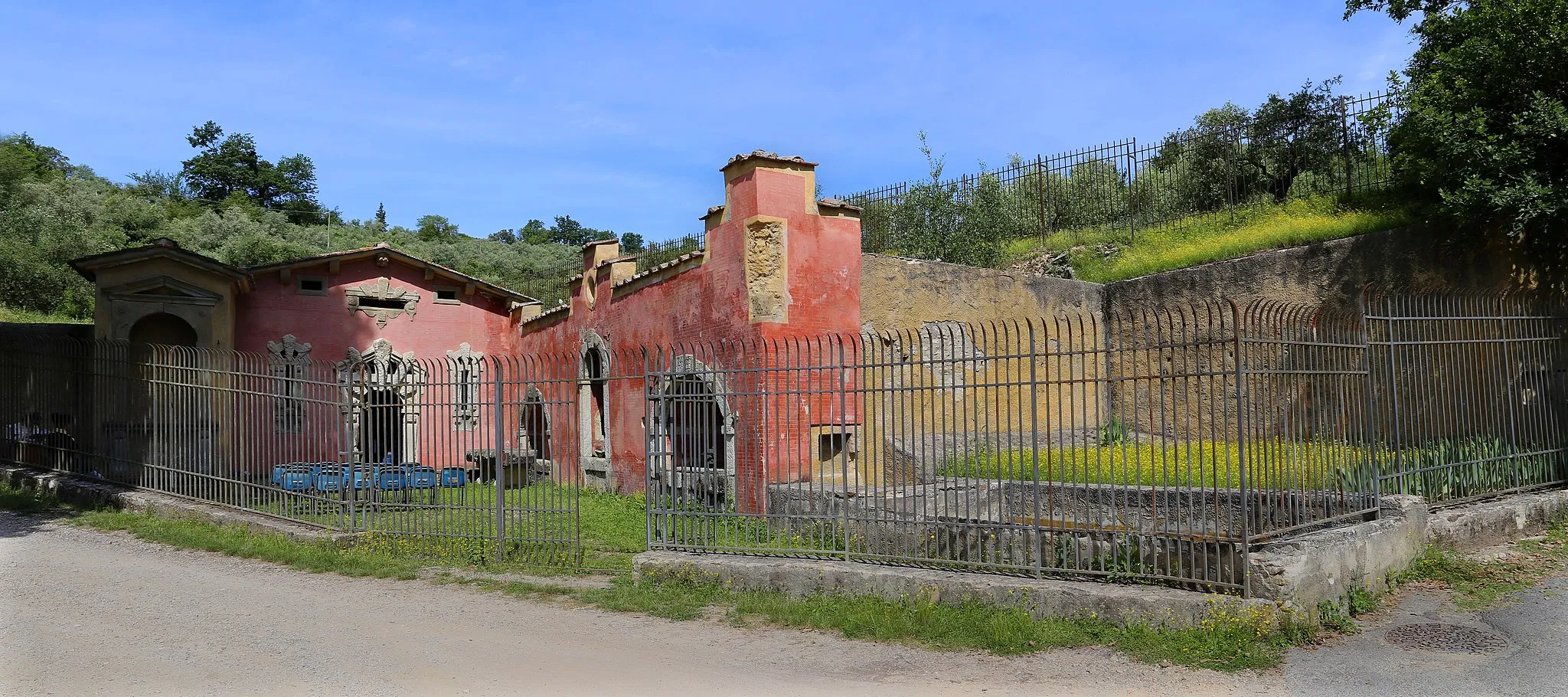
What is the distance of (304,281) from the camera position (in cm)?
1980

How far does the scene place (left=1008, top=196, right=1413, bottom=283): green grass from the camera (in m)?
14.5

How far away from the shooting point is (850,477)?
38.2 feet

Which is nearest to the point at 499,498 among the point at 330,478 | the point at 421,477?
the point at 421,477

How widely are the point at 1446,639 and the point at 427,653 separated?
674 cm

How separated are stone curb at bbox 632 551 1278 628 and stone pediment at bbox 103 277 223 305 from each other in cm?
1237

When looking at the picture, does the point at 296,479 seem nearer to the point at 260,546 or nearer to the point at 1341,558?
the point at 260,546

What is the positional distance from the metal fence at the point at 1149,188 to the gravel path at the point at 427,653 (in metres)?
11.9

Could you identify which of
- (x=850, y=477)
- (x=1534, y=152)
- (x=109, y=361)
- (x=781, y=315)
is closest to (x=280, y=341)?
(x=109, y=361)

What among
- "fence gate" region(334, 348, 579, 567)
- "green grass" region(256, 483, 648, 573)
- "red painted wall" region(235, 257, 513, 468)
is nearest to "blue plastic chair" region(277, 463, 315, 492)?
"green grass" region(256, 483, 648, 573)

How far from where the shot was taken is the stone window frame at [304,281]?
19.7 metres

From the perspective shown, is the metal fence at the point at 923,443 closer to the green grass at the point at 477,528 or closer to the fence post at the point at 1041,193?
the green grass at the point at 477,528

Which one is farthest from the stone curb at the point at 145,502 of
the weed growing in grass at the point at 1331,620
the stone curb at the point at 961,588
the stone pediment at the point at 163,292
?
the weed growing in grass at the point at 1331,620

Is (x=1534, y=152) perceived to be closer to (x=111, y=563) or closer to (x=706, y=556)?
(x=706, y=556)

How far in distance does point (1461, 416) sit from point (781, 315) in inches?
291
